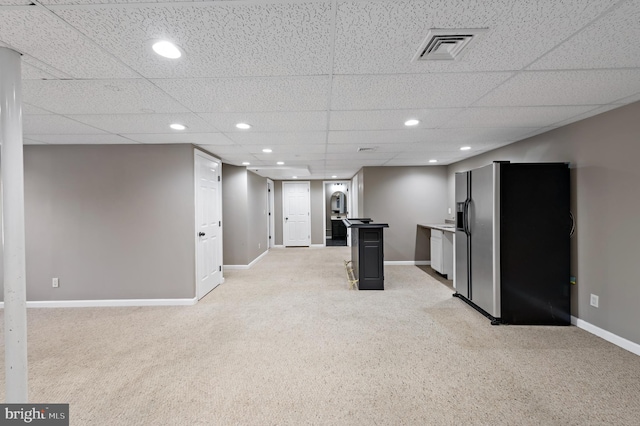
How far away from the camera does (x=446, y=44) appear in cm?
162

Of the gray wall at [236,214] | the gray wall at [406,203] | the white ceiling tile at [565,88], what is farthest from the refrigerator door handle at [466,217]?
the gray wall at [236,214]

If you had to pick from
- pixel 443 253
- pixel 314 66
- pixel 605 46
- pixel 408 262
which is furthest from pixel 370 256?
pixel 605 46

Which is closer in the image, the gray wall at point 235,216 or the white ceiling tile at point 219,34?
the white ceiling tile at point 219,34

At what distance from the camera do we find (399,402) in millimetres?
2006

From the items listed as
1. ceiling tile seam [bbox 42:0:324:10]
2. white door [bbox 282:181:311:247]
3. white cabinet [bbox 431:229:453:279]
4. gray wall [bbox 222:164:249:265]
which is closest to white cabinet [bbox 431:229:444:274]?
white cabinet [bbox 431:229:453:279]

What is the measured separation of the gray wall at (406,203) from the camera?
667 centimetres

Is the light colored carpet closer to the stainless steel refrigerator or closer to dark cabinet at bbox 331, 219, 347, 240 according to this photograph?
the stainless steel refrigerator

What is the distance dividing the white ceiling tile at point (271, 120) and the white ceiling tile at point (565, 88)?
150cm

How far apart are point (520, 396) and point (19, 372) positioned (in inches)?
120

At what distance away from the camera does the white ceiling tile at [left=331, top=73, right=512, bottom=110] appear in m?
2.02

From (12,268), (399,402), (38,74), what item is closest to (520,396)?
(399,402)

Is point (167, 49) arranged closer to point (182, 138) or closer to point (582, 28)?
point (582, 28)

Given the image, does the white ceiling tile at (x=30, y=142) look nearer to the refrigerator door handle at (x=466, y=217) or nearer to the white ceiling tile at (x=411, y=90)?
the white ceiling tile at (x=411, y=90)

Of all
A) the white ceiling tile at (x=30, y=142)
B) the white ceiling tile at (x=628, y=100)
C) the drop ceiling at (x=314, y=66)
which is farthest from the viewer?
the white ceiling tile at (x=30, y=142)
